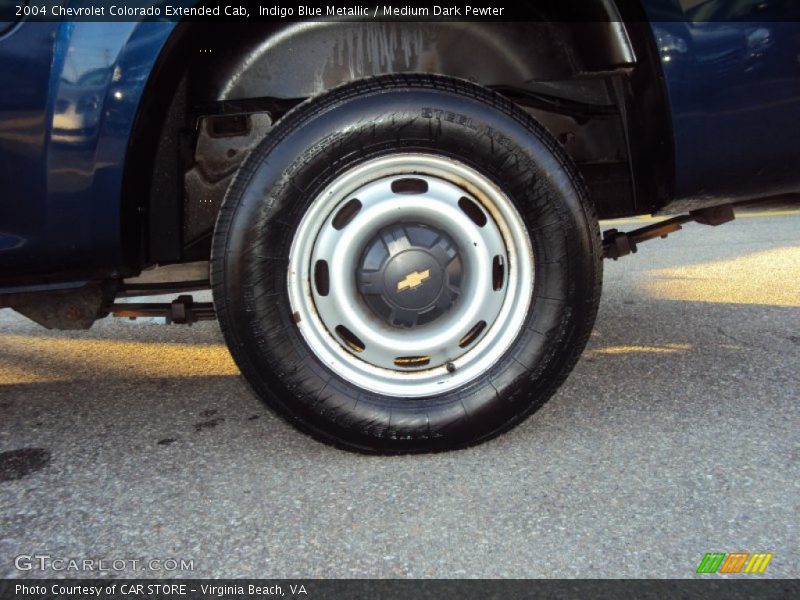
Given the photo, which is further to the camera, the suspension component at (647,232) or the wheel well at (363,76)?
the suspension component at (647,232)

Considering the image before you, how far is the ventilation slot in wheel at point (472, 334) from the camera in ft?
7.04

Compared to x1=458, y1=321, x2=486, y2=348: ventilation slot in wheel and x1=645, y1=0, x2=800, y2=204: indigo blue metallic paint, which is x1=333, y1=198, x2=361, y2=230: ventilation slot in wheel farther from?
x1=645, y1=0, x2=800, y2=204: indigo blue metallic paint

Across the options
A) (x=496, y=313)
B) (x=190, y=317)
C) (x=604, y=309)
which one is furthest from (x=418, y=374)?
(x=604, y=309)

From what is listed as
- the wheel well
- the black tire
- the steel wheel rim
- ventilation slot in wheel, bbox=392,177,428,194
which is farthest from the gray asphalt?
ventilation slot in wheel, bbox=392,177,428,194

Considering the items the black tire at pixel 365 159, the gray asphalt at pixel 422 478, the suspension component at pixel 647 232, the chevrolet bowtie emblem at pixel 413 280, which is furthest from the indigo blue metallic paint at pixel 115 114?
the chevrolet bowtie emblem at pixel 413 280

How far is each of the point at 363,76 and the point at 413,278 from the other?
0.62 m

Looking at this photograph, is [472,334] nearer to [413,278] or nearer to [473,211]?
[413,278]

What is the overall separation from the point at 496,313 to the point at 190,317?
940 mm

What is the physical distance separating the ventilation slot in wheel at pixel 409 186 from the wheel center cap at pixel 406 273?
9cm

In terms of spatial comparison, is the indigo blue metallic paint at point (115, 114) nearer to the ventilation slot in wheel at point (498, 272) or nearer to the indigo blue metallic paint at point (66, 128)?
the indigo blue metallic paint at point (66, 128)

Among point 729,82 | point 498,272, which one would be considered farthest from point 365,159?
point 729,82

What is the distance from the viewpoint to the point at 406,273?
2.11 m

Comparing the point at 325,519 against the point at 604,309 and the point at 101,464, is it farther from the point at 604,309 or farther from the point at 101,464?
the point at 604,309

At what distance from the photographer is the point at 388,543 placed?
167cm
